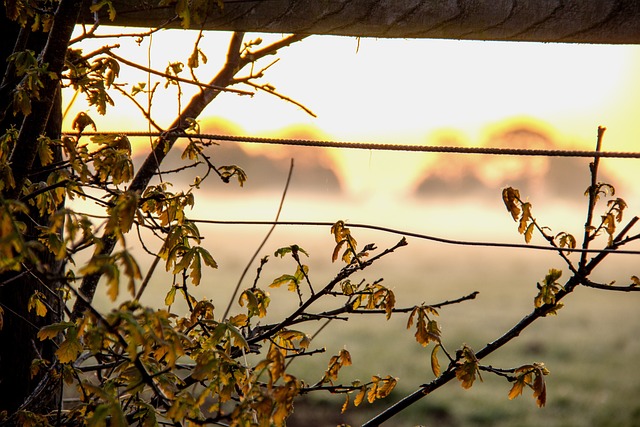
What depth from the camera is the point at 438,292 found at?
26734mm

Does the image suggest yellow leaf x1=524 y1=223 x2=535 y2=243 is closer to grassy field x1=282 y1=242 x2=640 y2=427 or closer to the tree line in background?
the tree line in background

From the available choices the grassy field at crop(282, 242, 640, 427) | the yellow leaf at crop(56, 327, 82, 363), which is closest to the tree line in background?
the yellow leaf at crop(56, 327, 82, 363)

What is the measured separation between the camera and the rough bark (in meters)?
2.22

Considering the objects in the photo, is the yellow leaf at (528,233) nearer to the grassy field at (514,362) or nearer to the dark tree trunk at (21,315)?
the dark tree trunk at (21,315)

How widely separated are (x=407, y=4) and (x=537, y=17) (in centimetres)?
46

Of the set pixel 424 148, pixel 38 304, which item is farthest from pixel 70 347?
pixel 424 148

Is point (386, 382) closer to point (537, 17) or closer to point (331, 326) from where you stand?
point (537, 17)

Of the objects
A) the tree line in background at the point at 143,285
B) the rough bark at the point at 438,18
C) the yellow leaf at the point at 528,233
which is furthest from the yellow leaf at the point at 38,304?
the yellow leaf at the point at 528,233

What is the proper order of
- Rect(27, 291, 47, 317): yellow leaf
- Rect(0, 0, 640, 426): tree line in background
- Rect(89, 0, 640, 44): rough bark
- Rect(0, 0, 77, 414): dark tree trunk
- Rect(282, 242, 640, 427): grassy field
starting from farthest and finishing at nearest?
Rect(282, 242, 640, 427): grassy field < Rect(0, 0, 77, 414): dark tree trunk < Rect(27, 291, 47, 317): yellow leaf < Rect(89, 0, 640, 44): rough bark < Rect(0, 0, 640, 426): tree line in background

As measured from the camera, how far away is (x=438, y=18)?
2240 mm

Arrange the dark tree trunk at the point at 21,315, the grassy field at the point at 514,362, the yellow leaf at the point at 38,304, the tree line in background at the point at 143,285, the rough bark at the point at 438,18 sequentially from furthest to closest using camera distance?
the grassy field at the point at 514,362 → the dark tree trunk at the point at 21,315 → the yellow leaf at the point at 38,304 → the rough bark at the point at 438,18 → the tree line in background at the point at 143,285

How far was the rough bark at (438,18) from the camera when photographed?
2.22m

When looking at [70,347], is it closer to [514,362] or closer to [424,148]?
[424,148]

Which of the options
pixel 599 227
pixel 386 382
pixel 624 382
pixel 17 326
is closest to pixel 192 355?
pixel 386 382
